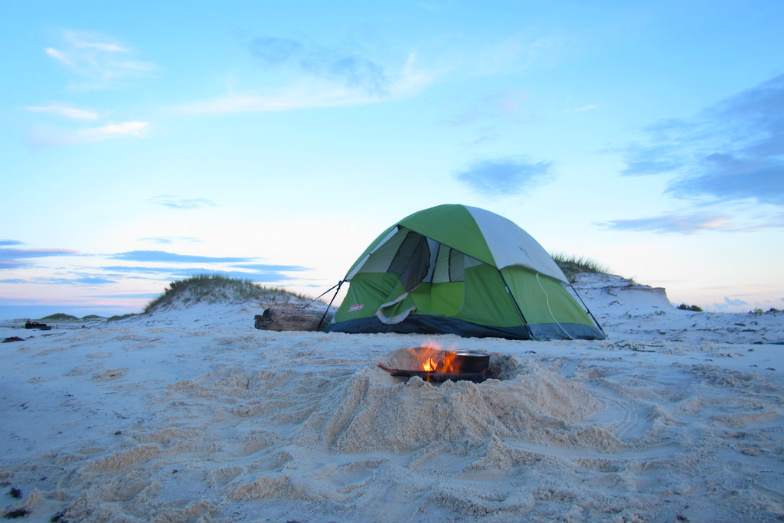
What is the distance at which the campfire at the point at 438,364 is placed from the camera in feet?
10.4

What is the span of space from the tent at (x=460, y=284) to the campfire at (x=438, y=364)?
3066mm

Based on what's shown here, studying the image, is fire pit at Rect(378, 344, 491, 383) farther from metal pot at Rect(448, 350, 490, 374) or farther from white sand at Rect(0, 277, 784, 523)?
white sand at Rect(0, 277, 784, 523)

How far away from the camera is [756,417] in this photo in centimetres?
269

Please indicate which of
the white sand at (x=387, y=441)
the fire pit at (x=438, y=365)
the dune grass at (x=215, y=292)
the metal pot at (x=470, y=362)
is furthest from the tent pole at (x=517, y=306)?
the dune grass at (x=215, y=292)

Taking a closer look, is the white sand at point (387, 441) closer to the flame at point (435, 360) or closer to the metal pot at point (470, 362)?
the metal pot at point (470, 362)

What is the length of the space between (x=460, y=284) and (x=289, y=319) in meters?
2.67


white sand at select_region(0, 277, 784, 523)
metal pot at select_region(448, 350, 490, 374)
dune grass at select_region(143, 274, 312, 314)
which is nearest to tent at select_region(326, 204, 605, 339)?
white sand at select_region(0, 277, 784, 523)

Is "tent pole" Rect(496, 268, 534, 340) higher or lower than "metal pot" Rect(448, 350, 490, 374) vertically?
higher

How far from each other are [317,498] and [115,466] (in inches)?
40.1

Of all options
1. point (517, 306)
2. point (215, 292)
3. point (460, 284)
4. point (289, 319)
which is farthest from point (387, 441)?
point (215, 292)

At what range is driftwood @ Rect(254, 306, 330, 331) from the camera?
750cm

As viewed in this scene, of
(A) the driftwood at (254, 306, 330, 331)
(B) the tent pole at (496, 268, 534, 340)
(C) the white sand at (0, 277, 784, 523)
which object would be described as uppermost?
(B) the tent pole at (496, 268, 534, 340)

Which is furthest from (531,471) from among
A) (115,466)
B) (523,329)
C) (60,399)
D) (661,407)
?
(523,329)

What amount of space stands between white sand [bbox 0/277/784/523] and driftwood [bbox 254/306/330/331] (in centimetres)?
309
